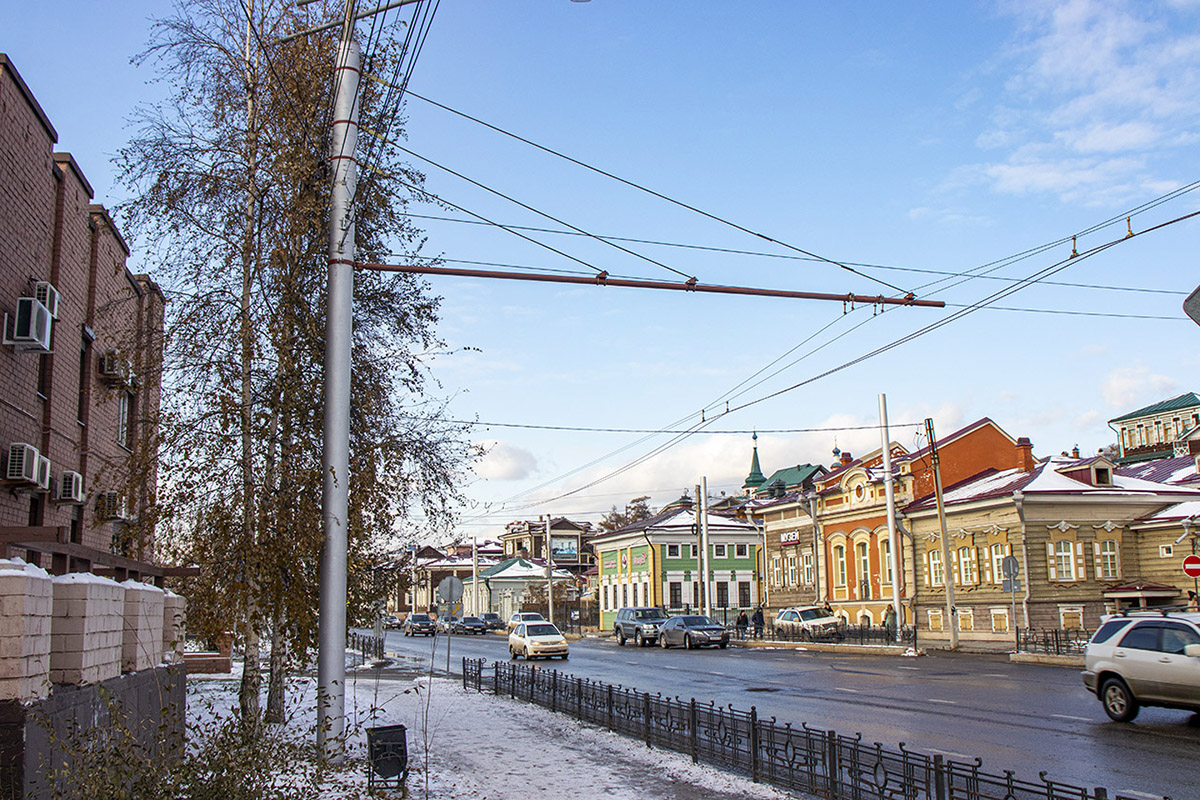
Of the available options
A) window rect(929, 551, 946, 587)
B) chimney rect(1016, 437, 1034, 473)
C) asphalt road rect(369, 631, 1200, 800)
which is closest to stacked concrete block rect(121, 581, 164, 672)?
asphalt road rect(369, 631, 1200, 800)

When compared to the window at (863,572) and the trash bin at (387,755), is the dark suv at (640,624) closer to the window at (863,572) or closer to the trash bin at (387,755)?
the window at (863,572)

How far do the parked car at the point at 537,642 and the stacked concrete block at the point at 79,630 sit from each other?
31072mm

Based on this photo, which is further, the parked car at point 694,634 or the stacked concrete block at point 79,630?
the parked car at point 694,634

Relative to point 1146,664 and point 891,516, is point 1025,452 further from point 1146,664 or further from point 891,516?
point 1146,664

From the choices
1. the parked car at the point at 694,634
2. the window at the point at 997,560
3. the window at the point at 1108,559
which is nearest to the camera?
the window at the point at 1108,559

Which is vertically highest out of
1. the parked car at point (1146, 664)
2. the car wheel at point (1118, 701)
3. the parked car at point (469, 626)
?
the parked car at point (1146, 664)

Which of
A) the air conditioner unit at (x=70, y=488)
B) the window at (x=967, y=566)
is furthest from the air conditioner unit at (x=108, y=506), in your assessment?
the window at (x=967, y=566)

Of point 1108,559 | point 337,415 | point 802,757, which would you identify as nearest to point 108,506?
point 337,415

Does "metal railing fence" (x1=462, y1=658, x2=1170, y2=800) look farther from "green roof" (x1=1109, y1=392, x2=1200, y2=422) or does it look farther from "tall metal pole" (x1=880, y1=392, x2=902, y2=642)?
"green roof" (x1=1109, y1=392, x2=1200, y2=422)

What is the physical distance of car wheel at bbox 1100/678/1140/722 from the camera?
15828 mm

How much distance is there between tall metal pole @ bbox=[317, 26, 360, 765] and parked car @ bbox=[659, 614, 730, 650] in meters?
34.7

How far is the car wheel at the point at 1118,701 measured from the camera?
1583 cm

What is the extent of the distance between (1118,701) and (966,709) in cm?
283

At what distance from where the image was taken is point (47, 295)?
14.9 m
